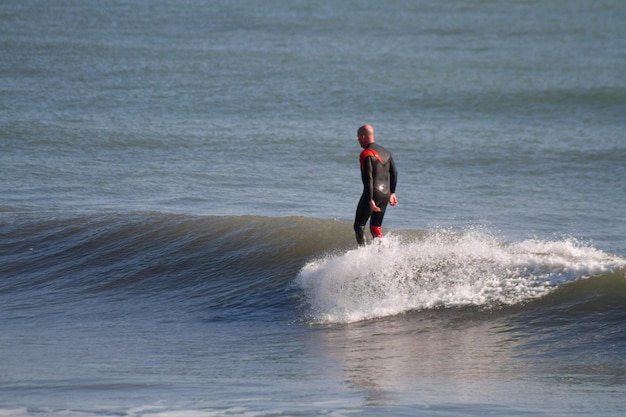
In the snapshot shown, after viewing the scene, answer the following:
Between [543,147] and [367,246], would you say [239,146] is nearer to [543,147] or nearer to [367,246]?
[543,147]

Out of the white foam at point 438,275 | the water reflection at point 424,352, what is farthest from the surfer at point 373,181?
the water reflection at point 424,352

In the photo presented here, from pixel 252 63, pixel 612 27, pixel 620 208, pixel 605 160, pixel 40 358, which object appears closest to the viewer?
pixel 40 358

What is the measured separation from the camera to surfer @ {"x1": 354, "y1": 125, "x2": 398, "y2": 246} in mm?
9305

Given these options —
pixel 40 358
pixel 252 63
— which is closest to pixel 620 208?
pixel 40 358

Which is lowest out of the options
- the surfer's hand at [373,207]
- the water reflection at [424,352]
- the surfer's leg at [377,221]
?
the water reflection at [424,352]

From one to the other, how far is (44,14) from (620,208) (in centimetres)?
2543

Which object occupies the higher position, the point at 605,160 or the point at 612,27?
the point at 612,27

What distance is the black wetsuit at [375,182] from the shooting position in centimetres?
934

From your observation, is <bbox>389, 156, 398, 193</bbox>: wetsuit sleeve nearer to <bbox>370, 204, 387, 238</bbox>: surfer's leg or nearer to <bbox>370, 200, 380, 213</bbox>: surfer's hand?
<bbox>370, 204, 387, 238</bbox>: surfer's leg

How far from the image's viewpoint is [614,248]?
1256cm

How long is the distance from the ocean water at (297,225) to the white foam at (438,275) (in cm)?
3

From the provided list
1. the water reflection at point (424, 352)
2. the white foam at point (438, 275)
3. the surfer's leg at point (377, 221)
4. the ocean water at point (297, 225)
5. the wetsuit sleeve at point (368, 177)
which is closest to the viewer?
the water reflection at point (424, 352)

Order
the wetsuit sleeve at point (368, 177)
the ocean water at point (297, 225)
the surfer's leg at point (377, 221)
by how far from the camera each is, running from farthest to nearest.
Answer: the surfer's leg at point (377, 221) → the wetsuit sleeve at point (368, 177) → the ocean water at point (297, 225)

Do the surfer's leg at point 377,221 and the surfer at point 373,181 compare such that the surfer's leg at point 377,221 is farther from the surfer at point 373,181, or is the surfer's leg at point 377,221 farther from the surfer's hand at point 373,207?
the surfer's hand at point 373,207
